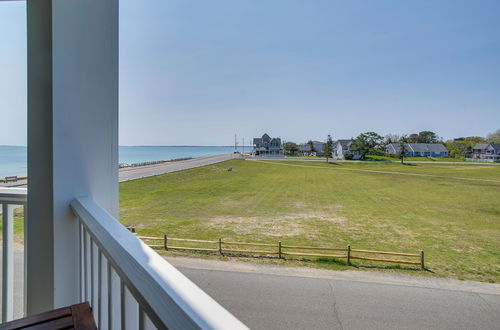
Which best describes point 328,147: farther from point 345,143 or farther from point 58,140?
point 58,140

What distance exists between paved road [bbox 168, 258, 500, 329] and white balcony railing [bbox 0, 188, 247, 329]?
97cm

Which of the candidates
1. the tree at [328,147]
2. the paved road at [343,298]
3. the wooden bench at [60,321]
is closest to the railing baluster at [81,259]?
the wooden bench at [60,321]

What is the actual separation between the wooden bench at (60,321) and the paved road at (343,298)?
3.10 ft

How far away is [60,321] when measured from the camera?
63cm

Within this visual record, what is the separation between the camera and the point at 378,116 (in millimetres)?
2113

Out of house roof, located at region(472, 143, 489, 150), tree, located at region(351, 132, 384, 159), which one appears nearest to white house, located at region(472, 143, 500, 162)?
house roof, located at region(472, 143, 489, 150)

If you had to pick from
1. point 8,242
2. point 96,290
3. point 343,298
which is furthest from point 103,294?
point 343,298

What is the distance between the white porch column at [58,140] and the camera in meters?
0.85

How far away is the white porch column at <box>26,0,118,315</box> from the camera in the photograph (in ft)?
2.79

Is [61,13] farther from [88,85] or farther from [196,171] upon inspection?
[196,171]

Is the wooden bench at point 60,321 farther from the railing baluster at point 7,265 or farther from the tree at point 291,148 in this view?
the tree at point 291,148

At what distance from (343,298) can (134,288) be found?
4.57ft

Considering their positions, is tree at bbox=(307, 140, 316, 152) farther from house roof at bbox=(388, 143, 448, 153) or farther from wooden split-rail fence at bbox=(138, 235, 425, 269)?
wooden split-rail fence at bbox=(138, 235, 425, 269)

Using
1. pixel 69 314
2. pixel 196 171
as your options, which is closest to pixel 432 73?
pixel 69 314
